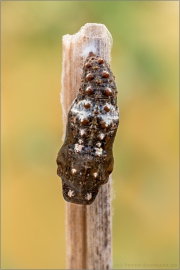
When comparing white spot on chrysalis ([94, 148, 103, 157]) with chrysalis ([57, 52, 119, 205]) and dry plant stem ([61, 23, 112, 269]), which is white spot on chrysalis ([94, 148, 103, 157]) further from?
dry plant stem ([61, 23, 112, 269])

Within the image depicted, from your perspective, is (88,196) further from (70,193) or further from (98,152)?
(98,152)

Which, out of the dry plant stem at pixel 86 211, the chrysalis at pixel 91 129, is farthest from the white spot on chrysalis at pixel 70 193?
the dry plant stem at pixel 86 211

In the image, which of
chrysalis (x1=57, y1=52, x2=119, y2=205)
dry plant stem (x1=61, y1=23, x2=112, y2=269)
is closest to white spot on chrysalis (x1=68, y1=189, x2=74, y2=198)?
chrysalis (x1=57, y1=52, x2=119, y2=205)
